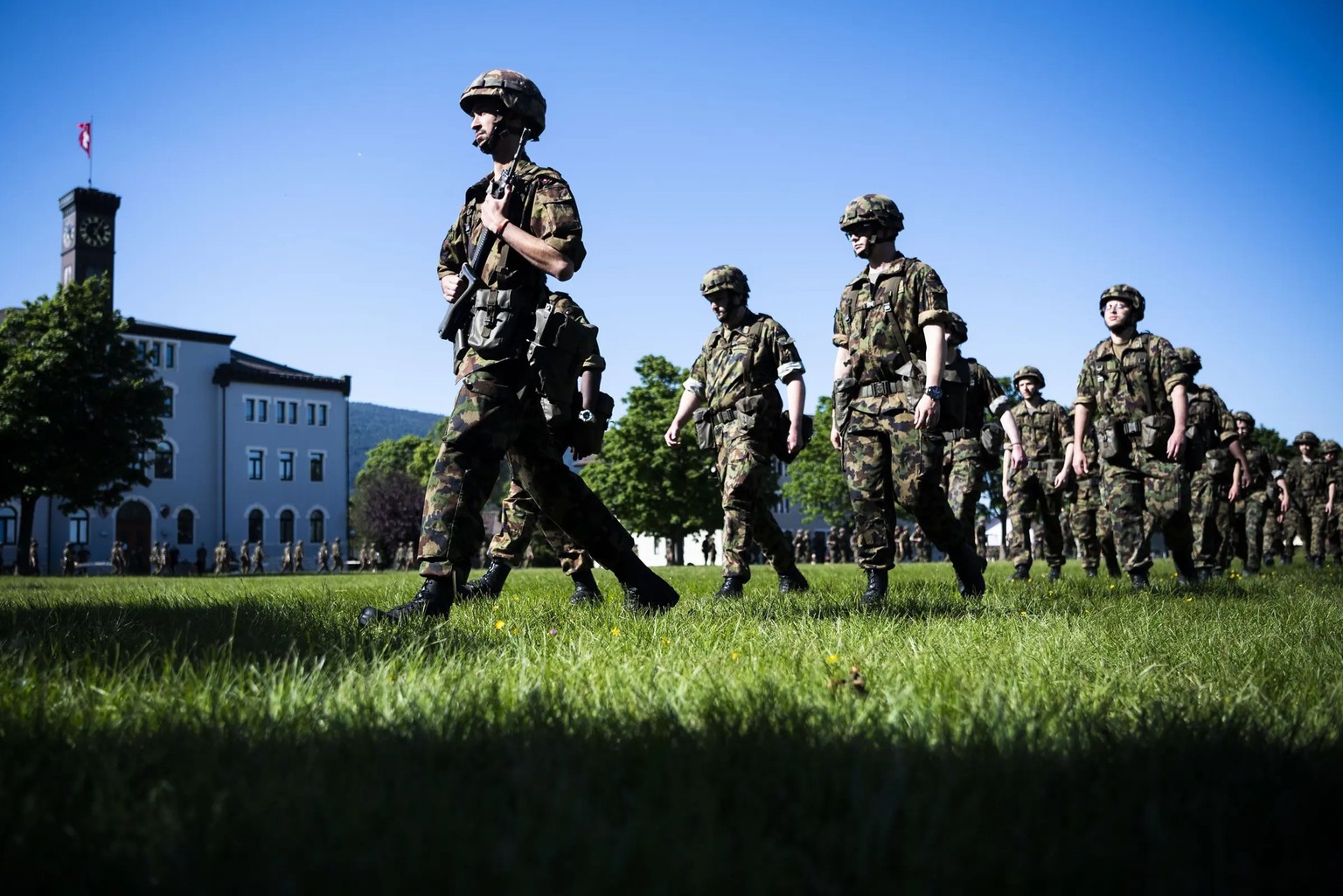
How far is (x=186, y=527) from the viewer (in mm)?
65188

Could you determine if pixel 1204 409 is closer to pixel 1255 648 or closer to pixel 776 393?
pixel 776 393

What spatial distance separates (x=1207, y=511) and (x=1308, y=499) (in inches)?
405

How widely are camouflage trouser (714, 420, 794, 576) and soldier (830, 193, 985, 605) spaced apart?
3.83ft

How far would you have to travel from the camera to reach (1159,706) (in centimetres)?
296

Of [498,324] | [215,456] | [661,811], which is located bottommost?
[661,811]

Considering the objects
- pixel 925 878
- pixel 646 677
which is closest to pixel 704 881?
pixel 925 878

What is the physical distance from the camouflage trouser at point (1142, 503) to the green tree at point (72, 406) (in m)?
38.9

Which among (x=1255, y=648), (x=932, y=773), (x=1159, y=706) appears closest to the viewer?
(x=932, y=773)

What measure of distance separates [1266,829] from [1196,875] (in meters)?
0.34

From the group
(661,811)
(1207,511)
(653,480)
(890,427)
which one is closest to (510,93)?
(890,427)

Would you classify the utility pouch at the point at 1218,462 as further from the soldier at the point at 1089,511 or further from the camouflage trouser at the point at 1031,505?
the camouflage trouser at the point at 1031,505

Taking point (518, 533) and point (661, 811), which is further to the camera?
point (518, 533)

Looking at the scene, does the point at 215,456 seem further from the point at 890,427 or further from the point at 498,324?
the point at 498,324

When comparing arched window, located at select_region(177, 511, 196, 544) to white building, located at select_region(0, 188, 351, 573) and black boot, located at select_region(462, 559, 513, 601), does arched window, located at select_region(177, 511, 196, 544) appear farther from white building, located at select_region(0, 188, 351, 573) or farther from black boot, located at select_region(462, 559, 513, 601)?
black boot, located at select_region(462, 559, 513, 601)
